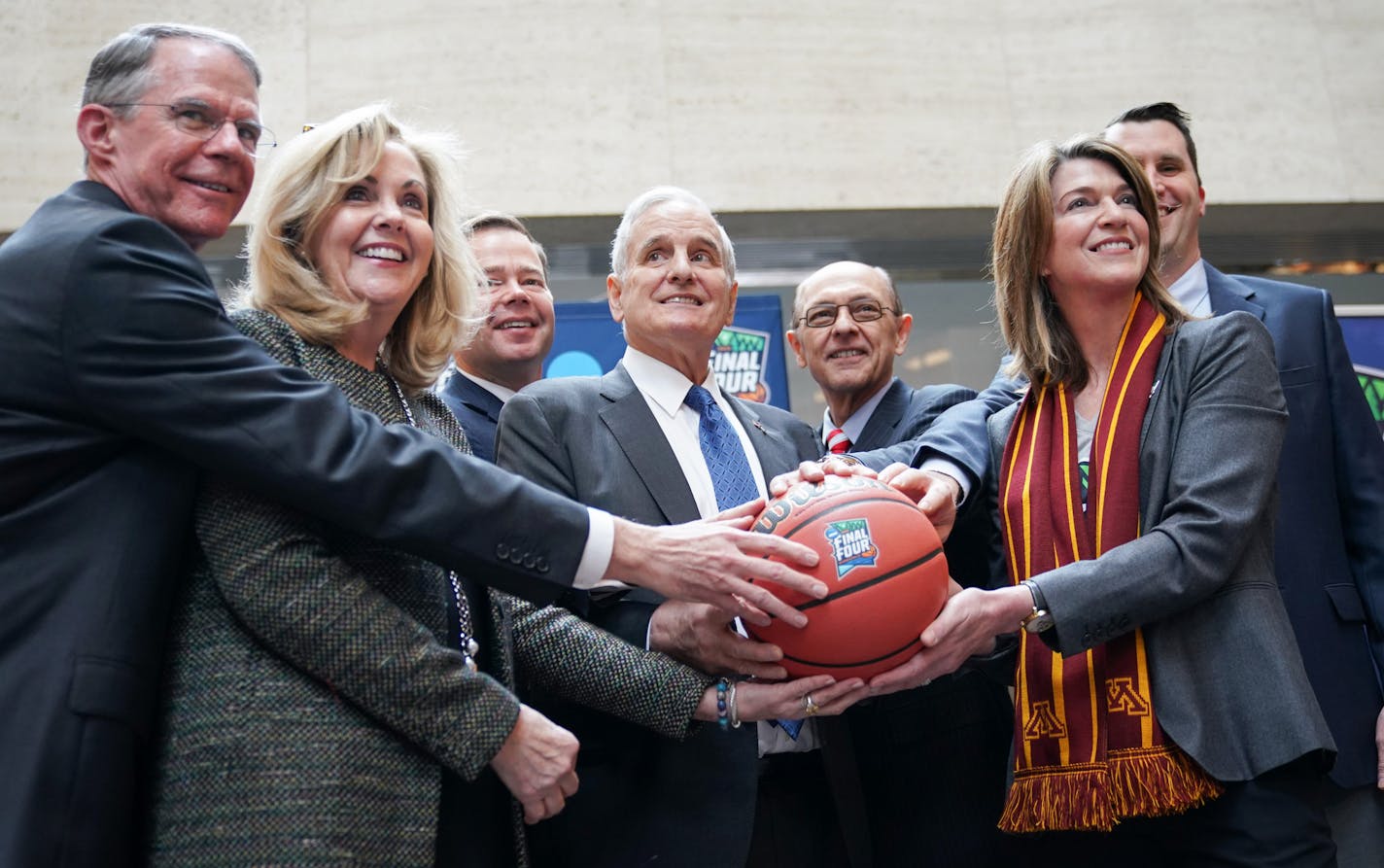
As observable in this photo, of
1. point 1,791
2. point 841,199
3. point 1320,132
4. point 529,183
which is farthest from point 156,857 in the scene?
point 1320,132

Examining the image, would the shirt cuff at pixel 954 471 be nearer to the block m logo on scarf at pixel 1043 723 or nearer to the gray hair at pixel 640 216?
the block m logo on scarf at pixel 1043 723

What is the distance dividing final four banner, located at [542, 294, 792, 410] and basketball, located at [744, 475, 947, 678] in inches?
119

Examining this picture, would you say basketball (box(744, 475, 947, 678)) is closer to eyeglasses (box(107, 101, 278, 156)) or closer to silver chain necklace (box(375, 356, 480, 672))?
silver chain necklace (box(375, 356, 480, 672))

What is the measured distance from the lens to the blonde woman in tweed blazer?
1739mm

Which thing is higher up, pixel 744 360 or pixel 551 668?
pixel 744 360

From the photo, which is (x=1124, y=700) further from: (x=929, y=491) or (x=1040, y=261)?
(x=1040, y=261)

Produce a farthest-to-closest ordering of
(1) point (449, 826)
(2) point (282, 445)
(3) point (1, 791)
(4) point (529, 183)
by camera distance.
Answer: (4) point (529, 183) < (1) point (449, 826) < (2) point (282, 445) < (3) point (1, 791)

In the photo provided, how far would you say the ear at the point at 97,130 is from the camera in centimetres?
210

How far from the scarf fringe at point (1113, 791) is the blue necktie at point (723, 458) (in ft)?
1.72

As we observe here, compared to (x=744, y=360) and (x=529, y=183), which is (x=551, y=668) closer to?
(x=744, y=360)

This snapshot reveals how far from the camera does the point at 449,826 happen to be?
6.57ft

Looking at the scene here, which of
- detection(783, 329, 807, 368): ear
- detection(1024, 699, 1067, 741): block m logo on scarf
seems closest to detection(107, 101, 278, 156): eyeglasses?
detection(1024, 699, 1067, 741): block m logo on scarf

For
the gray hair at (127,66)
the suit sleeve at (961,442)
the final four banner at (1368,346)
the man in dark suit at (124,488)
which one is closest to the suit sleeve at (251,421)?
the man in dark suit at (124,488)

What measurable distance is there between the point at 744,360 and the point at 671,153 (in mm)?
1296
